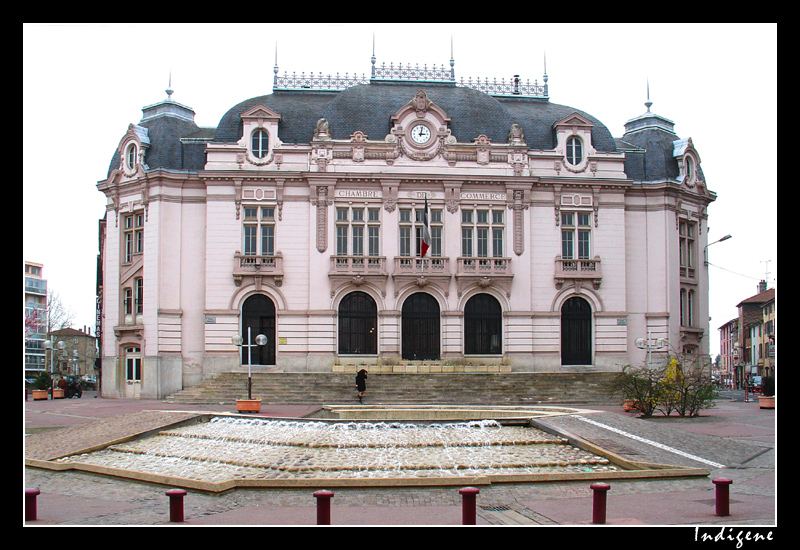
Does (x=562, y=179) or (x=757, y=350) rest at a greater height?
(x=562, y=179)

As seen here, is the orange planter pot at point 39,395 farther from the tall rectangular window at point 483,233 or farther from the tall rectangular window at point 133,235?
the tall rectangular window at point 483,233

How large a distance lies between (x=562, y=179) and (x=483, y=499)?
108 feet

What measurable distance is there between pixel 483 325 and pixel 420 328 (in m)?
3.70

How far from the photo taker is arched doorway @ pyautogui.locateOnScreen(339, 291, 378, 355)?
44531mm

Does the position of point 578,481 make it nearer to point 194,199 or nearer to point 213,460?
point 213,460

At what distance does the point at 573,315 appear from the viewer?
46.0 metres

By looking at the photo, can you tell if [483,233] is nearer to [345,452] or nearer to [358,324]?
[358,324]

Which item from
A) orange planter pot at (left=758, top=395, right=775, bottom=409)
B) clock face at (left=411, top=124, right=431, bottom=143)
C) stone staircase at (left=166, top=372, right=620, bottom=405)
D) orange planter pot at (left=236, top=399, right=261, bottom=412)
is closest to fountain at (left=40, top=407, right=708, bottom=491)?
orange planter pot at (left=236, top=399, right=261, bottom=412)

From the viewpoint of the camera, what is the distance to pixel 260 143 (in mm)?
45125

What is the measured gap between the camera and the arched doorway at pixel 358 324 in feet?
146

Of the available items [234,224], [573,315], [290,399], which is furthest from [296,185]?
[573,315]

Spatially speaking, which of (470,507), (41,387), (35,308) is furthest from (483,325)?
(35,308)

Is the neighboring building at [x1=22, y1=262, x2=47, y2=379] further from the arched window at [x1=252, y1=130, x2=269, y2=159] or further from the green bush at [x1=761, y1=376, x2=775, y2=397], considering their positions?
the green bush at [x1=761, y1=376, x2=775, y2=397]

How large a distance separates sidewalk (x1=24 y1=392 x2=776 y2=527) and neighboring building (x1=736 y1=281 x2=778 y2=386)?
206 ft
